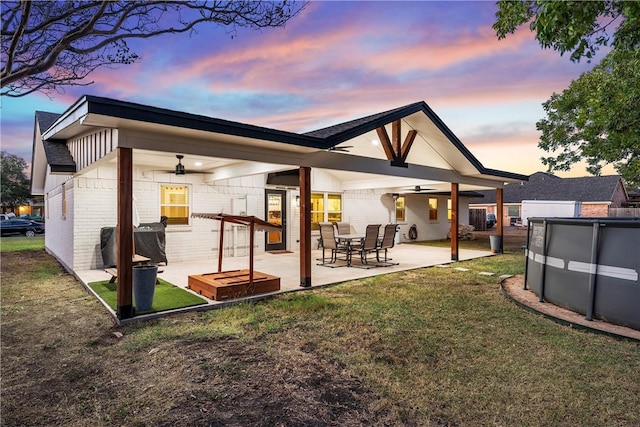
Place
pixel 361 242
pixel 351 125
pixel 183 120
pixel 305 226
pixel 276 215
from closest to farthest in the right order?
pixel 183 120, pixel 305 226, pixel 351 125, pixel 361 242, pixel 276 215

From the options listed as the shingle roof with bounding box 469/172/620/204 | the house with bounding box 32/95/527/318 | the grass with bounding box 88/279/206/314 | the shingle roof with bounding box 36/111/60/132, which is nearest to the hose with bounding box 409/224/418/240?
the house with bounding box 32/95/527/318

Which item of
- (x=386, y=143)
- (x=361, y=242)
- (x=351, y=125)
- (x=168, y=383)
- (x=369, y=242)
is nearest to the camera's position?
(x=168, y=383)

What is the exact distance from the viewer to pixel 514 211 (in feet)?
108

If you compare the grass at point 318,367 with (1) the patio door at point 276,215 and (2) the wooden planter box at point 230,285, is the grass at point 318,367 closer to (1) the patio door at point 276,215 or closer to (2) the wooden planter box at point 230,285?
(2) the wooden planter box at point 230,285

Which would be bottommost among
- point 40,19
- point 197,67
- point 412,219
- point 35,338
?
point 35,338

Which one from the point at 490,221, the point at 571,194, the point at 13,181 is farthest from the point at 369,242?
the point at 13,181

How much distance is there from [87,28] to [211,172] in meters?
4.35

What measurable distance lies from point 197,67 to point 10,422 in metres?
10.2

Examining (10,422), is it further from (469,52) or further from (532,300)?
(469,52)

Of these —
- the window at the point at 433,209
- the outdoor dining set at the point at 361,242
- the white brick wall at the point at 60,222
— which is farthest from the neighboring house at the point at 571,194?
the white brick wall at the point at 60,222

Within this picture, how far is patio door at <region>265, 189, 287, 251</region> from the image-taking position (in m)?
12.3

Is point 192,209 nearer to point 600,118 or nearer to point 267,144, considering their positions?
point 267,144

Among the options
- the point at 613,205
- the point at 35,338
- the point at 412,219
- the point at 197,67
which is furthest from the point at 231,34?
the point at 613,205

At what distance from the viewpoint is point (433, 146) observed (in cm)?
960
